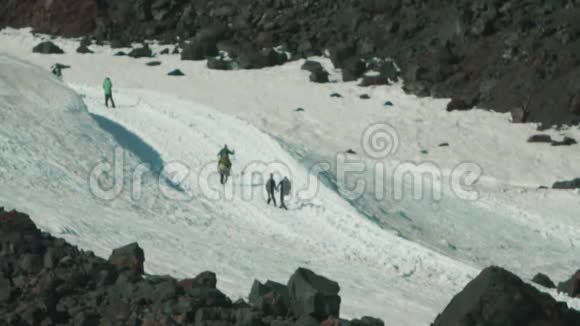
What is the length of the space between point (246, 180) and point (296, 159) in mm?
2739

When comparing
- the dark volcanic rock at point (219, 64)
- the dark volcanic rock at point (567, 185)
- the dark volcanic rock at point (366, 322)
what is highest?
the dark volcanic rock at point (366, 322)

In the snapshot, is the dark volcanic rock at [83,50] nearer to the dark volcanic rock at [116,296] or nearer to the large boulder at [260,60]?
the large boulder at [260,60]

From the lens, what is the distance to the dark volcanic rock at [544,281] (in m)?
22.8

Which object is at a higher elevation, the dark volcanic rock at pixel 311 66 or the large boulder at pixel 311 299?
the large boulder at pixel 311 299

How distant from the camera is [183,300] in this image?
1293 cm

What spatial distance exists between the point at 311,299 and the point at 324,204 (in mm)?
12461

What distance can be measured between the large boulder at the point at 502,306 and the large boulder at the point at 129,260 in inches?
162

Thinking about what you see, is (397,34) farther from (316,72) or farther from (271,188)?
(271,188)

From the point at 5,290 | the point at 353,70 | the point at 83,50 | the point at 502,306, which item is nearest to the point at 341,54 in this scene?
the point at 353,70

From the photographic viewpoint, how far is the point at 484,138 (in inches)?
1550

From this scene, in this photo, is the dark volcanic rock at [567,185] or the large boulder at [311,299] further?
the dark volcanic rock at [567,185]

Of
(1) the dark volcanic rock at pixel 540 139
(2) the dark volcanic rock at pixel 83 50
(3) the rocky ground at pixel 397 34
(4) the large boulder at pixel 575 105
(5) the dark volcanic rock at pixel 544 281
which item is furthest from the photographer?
Result: (2) the dark volcanic rock at pixel 83 50

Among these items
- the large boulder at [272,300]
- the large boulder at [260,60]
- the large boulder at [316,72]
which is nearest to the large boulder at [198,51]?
the large boulder at [260,60]

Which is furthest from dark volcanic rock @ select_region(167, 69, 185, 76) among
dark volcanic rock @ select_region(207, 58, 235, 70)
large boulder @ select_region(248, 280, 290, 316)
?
large boulder @ select_region(248, 280, 290, 316)
